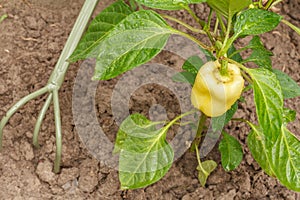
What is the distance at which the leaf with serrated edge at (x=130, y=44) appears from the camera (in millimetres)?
871

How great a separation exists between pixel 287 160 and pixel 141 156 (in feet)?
1.00

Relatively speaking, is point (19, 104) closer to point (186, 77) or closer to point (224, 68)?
point (186, 77)

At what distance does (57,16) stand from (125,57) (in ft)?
2.40

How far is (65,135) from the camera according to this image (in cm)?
138

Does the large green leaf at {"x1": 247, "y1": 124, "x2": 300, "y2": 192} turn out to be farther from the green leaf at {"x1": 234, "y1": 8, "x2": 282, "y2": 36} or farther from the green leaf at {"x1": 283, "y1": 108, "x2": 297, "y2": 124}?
the green leaf at {"x1": 234, "y1": 8, "x2": 282, "y2": 36}

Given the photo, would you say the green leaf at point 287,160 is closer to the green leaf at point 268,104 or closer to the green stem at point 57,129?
the green leaf at point 268,104

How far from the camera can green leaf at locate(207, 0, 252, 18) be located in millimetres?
899

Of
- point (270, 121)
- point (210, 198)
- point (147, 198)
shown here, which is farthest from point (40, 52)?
point (270, 121)

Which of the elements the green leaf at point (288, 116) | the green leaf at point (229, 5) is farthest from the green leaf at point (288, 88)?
the green leaf at point (229, 5)

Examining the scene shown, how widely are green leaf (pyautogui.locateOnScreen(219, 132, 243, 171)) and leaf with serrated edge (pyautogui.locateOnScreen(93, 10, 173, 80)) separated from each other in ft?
1.31

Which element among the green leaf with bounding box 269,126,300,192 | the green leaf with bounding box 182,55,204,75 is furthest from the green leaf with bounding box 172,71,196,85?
the green leaf with bounding box 269,126,300,192

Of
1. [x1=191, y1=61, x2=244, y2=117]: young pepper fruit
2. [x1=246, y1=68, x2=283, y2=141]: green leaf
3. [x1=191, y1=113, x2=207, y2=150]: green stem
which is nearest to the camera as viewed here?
[x1=246, y1=68, x2=283, y2=141]: green leaf

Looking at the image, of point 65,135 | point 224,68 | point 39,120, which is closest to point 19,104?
point 39,120

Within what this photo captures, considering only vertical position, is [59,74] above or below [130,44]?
below
